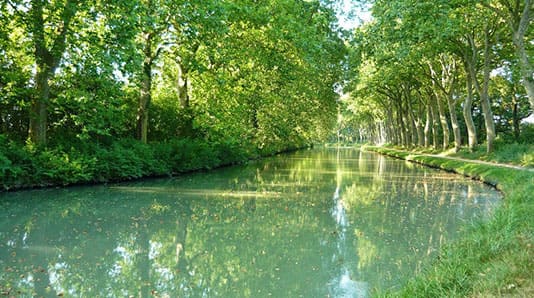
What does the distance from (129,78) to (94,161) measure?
4262mm

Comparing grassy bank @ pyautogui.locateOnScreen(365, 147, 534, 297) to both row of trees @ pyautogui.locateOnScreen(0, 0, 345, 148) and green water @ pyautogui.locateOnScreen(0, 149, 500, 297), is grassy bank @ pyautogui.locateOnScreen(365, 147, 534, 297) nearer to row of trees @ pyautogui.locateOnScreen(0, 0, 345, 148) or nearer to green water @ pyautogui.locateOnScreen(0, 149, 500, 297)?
green water @ pyautogui.locateOnScreen(0, 149, 500, 297)

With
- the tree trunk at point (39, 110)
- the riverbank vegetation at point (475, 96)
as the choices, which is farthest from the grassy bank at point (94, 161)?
the riverbank vegetation at point (475, 96)

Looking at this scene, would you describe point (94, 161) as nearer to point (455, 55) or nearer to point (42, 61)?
point (42, 61)

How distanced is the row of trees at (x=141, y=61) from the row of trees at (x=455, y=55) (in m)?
3.22

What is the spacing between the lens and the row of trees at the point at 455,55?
16.7 metres

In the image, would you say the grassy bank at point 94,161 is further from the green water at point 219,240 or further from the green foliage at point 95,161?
the green water at point 219,240

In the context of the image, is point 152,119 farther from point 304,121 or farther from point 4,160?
point 304,121

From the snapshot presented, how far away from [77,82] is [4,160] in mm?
4502

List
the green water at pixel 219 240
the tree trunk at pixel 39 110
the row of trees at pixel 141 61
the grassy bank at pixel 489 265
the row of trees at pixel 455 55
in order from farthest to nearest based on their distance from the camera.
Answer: the tree trunk at pixel 39 110
the row of trees at pixel 455 55
the row of trees at pixel 141 61
the green water at pixel 219 240
the grassy bank at pixel 489 265

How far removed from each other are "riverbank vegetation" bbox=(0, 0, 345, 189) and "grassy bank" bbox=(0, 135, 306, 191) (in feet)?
0.16

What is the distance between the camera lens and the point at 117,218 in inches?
448

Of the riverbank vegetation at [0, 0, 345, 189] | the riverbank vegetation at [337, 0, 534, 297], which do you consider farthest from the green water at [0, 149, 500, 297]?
the riverbank vegetation at [0, 0, 345, 189]

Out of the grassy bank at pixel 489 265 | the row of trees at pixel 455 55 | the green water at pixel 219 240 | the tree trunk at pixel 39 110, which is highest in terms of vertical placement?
the row of trees at pixel 455 55

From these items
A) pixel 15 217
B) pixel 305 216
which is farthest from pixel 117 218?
pixel 305 216
